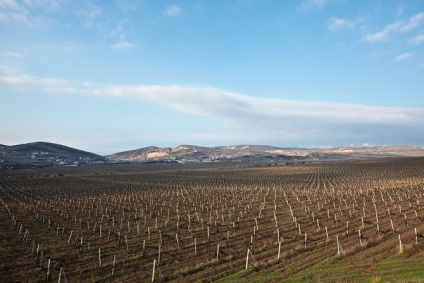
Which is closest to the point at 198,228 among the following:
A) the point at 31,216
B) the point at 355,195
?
the point at 31,216

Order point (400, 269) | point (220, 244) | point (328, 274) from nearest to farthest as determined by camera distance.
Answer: point (400, 269) → point (328, 274) → point (220, 244)

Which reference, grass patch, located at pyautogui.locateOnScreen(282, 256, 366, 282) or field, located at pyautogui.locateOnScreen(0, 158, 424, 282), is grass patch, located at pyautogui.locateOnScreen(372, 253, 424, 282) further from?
grass patch, located at pyautogui.locateOnScreen(282, 256, 366, 282)

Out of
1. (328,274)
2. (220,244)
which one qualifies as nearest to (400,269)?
(328,274)

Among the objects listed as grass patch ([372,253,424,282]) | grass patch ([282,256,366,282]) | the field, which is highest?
grass patch ([372,253,424,282])

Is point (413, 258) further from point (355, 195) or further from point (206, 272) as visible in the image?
point (355, 195)

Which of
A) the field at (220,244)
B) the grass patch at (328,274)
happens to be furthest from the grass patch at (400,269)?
the grass patch at (328,274)

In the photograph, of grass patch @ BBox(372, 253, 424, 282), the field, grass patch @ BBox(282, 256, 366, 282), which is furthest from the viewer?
the field

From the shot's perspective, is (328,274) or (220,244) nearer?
(328,274)

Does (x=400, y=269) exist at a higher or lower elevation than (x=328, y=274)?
higher

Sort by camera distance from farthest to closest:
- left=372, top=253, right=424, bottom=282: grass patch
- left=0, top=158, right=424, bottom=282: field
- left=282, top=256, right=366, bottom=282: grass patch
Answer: left=0, top=158, right=424, bottom=282: field < left=282, top=256, right=366, bottom=282: grass patch < left=372, top=253, right=424, bottom=282: grass patch

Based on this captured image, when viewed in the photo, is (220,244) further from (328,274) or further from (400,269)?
(400,269)

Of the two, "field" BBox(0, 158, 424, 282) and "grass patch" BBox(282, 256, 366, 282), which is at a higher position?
"grass patch" BBox(282, 256, 366, 282)

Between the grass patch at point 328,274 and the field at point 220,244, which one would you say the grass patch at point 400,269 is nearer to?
the field at point 220,244

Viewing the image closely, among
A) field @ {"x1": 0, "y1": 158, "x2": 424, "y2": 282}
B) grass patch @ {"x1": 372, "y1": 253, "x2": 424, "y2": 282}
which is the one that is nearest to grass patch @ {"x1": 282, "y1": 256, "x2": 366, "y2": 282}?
field @ {"x1": 0, "y1": 158, "x2": 424, "y2": 282}
